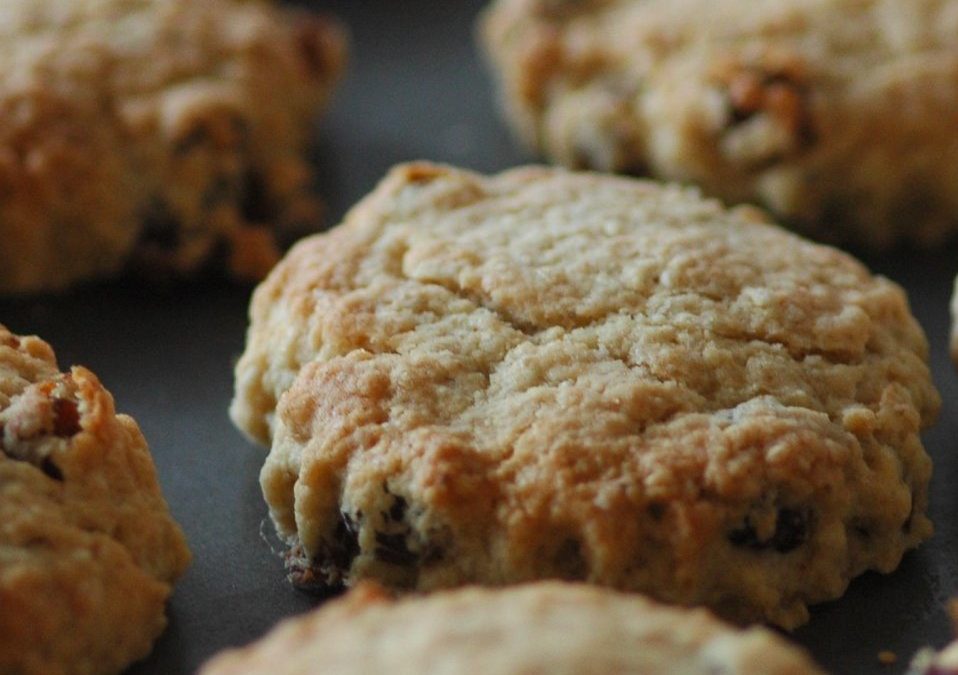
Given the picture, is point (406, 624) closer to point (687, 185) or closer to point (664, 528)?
point (664, 528)

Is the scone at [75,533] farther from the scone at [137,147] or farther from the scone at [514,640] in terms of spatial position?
the scone at [137,147]

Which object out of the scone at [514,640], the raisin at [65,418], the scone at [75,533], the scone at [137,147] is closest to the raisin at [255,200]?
the scone at [137,147]

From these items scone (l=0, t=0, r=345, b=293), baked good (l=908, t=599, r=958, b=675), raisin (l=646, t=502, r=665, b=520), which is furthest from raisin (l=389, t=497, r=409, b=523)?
scone (l=0, t=0, r=345, b=293)

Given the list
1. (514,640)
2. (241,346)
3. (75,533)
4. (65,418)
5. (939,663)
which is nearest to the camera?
(514,640)

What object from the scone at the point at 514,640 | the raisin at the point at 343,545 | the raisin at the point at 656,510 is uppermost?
the scone at the point at 514,640

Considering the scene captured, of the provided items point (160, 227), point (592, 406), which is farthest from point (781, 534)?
point (160, 227)

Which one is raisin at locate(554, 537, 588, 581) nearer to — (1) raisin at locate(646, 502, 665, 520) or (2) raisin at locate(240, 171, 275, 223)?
(1) raisin at locate(646, 502, 665, 520)

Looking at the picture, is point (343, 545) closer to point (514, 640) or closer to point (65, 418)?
point (65, 418)
